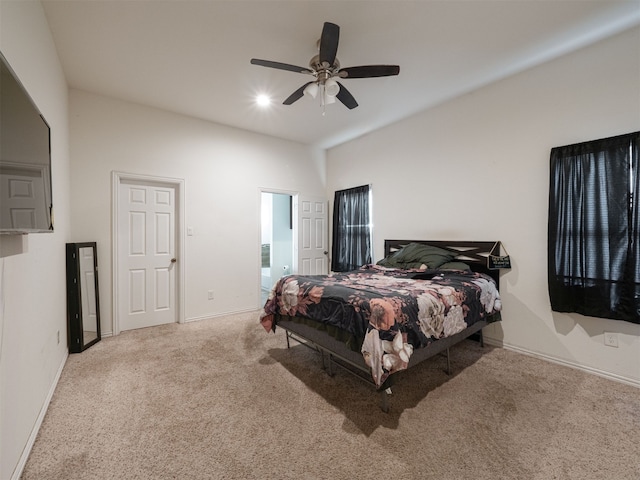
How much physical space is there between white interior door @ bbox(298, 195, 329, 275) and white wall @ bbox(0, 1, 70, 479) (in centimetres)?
314

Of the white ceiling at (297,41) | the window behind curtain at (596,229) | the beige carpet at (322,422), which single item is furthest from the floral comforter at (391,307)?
the white ceiling at (297,41)

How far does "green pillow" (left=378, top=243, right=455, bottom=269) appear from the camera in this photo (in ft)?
10.4

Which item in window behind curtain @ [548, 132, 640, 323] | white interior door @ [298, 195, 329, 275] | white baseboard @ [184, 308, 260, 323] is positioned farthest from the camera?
white interior door @ [298, 195, 329, 275]

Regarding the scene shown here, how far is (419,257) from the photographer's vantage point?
10.8ft

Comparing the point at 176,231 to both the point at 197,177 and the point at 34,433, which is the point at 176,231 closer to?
the point at 197,177

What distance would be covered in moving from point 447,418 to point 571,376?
1.42 metres

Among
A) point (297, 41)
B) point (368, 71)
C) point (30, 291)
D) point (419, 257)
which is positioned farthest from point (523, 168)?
point (30, 291)

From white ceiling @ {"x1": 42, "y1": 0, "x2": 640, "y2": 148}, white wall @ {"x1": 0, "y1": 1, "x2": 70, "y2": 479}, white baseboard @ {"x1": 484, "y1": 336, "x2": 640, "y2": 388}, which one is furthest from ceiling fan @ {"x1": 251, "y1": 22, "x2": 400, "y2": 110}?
white baseboard @ {"x1": 484, "y1": 336, "x2": 640, "y2": 388}

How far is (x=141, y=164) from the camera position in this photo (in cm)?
349

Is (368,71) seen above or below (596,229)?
above

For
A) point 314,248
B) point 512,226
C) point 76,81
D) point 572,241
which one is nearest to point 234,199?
point 314,248

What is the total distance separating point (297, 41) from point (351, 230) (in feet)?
9.63

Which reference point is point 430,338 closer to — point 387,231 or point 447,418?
point 447,418

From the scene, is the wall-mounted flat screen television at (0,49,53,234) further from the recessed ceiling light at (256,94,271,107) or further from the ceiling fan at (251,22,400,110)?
the recessed ceiling light at (256,94,271,107)
